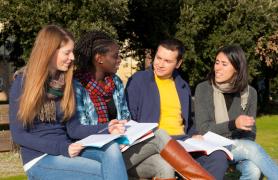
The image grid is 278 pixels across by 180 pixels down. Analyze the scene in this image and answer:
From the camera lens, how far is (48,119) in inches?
147

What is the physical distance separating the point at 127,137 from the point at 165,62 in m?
1.17

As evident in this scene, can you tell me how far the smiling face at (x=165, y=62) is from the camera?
4.68 metres

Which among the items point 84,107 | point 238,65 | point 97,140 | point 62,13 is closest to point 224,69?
point 238,65

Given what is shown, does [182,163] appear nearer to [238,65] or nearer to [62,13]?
[238,65]

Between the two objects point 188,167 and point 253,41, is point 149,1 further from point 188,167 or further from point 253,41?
point 188,167

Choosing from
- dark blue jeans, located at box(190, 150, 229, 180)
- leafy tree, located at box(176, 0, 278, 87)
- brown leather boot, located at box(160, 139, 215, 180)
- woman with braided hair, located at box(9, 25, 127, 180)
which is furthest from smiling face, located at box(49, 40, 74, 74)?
leafy tree, located at box(176, 0, 278, 87)

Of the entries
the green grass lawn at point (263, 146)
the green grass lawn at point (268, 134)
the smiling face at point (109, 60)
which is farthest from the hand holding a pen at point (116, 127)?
the green grass lawn at point (268, 134)

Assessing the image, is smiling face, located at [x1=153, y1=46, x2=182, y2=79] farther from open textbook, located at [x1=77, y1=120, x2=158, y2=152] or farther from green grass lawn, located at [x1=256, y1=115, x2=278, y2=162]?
green grass lawn, located at [x1=256, y1=115, x2=278, y2=162]

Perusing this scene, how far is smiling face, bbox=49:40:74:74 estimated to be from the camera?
378 cm

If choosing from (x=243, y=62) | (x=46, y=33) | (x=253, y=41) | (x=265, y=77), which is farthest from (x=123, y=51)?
(x=46, y=33)

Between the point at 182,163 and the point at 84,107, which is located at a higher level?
the point at 84,107

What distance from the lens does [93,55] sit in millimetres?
4406

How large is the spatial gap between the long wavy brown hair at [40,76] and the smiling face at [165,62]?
111cm

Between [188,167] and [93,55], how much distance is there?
4.28ft
